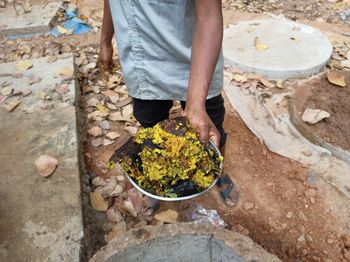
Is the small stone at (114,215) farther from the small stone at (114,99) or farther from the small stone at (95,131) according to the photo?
the small stone at (114,99)

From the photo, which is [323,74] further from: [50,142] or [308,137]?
[50,142]

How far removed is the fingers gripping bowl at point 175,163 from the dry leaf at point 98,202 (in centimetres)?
102

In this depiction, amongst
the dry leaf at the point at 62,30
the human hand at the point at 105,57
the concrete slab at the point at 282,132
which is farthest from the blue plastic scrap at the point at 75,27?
the human hand at the point at 105,57

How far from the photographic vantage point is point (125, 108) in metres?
3.44

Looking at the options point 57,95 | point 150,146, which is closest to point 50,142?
point 57,95

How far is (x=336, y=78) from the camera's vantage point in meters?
3.41

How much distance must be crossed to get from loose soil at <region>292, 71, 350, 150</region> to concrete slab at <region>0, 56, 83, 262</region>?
178 centimetres

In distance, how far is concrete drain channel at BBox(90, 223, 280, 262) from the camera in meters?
1.53

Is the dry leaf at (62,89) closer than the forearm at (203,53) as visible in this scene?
No

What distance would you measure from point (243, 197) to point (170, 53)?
1218 mm

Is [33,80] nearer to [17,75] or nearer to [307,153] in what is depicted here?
[17,75]

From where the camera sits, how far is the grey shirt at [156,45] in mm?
1691

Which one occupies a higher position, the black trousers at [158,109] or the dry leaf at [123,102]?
the black trousers at [158,109]

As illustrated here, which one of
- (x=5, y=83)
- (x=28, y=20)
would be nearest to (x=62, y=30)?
(x=28, y=20)
